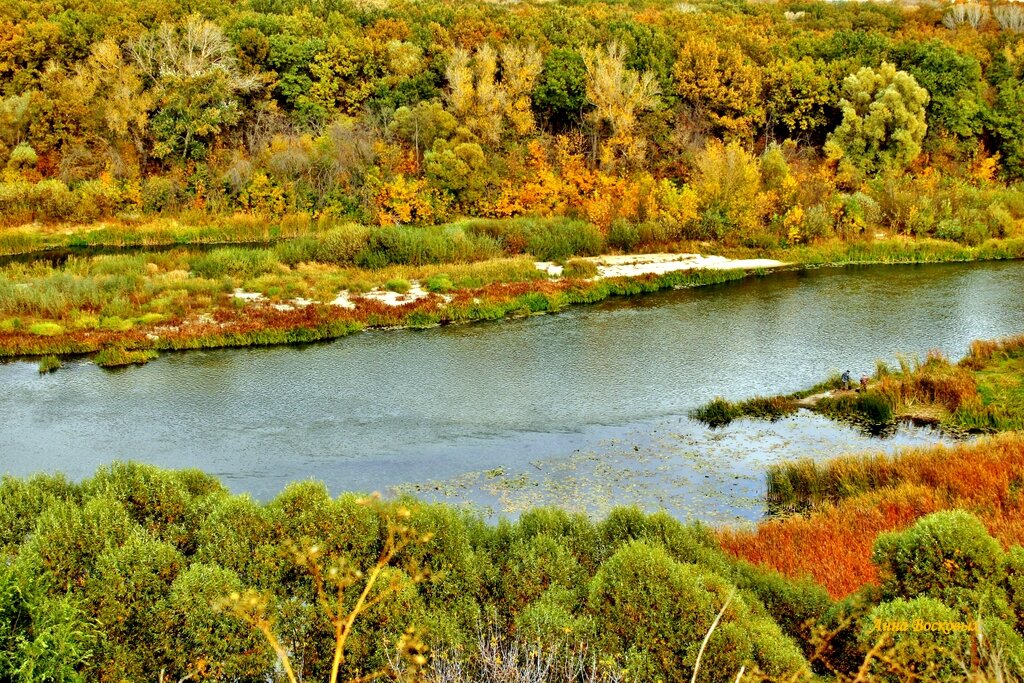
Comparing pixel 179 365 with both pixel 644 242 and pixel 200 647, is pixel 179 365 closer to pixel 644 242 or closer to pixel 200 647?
pixel 200 647

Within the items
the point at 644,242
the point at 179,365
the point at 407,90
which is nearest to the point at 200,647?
the point at 179,365

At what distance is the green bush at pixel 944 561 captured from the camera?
8.33 metres

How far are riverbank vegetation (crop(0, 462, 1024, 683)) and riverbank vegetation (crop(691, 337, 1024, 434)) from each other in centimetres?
1098

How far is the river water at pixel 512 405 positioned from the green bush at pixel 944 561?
6.32m

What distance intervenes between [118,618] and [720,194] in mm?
41850

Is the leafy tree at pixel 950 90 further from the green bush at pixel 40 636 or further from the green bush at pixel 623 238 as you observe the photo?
the green bush at pixel 40 636

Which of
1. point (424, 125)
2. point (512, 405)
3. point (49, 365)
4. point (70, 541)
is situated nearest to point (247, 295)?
point (49, 365)

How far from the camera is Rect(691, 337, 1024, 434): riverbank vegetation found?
63.6 feet

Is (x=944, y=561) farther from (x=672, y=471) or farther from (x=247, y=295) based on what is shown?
(x=247, y=295)

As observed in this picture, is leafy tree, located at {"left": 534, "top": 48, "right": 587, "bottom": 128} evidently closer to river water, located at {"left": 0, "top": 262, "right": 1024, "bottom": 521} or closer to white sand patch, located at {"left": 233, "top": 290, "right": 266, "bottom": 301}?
river water, located at {"left": 0, "top": 262, "right": 1024, "bottom": 521}

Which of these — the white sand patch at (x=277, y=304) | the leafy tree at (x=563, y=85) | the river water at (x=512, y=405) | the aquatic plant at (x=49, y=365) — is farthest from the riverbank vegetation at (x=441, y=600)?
the leafy tree at (x=563, y=85)

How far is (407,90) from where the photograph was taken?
57.8 meters

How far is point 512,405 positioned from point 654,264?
20.3 m

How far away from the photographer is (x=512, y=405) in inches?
848
